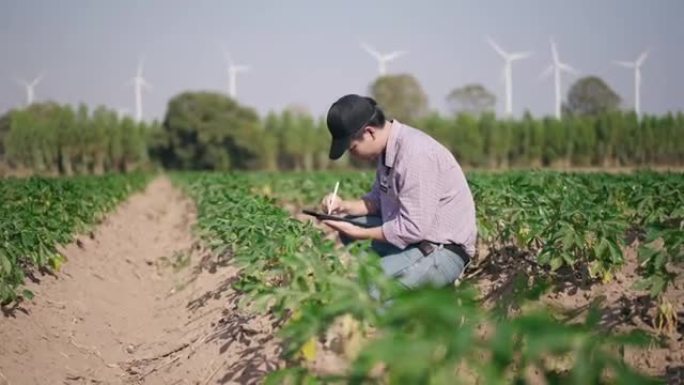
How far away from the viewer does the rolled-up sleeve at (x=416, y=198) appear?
A: 16.6 feet

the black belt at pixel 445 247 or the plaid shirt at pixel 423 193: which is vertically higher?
the plaid shirt at pixel 423 193

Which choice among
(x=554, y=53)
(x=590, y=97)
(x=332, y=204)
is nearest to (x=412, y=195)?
(x=332, y=204)

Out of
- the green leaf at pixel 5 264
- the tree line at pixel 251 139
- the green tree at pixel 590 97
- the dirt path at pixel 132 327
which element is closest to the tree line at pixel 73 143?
the tree line at pixel 251 139

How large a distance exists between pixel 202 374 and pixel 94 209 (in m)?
7.76

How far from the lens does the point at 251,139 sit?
64312 millimetres

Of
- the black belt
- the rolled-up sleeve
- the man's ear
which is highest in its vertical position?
the man's ear

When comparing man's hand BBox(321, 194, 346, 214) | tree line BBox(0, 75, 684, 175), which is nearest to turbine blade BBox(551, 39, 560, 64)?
tree line BBox(0, 75, 684, 175)

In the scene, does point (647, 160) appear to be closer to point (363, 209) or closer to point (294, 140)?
point (294, 140)

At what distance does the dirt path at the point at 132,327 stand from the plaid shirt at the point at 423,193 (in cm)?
109

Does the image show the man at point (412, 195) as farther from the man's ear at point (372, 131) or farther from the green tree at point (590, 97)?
the green tree at point (590, 97)

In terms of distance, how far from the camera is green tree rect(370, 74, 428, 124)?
251 ft

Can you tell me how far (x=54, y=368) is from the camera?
570 centimetres

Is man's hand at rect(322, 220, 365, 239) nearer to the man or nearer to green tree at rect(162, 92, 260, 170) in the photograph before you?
the man

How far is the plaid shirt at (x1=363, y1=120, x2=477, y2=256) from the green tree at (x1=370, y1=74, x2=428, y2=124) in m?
70.5
